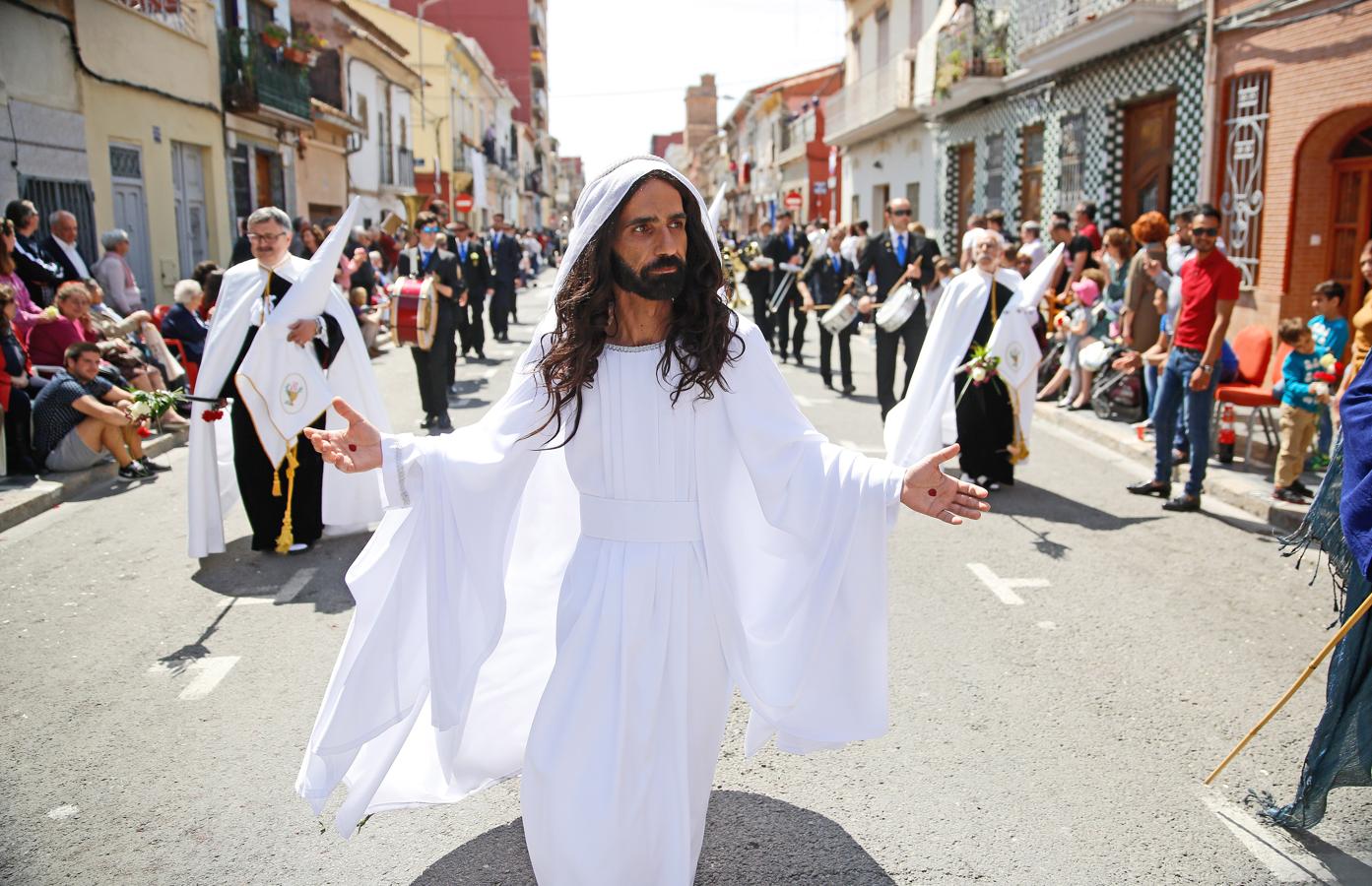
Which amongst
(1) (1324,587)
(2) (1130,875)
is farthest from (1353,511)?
(1) (1324,587)

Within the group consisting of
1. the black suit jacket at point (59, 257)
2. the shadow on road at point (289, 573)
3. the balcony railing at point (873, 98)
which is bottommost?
the shadow on road at point (289, 573)

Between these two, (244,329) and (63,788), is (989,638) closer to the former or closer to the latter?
(63,788)

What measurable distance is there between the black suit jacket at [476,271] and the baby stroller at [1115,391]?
8.60 m

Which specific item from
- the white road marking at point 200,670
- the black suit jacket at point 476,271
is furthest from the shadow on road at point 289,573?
the black suit jacket at point 476,271

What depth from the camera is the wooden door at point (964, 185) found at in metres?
26.0

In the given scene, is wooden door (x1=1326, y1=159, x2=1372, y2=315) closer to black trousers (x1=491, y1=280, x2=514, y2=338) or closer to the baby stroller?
the baby stroller

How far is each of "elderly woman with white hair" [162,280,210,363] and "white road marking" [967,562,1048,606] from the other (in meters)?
8.73

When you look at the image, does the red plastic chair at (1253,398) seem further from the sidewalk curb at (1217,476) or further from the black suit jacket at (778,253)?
the black suit jacket at (778,253)

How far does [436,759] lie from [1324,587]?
17.2ft

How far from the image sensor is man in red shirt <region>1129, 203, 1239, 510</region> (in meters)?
7.71

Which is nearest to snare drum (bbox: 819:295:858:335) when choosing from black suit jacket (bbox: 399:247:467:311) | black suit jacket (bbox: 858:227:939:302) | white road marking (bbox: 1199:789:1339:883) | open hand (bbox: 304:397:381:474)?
black suit jacket (bbox: 858:227:939:302)

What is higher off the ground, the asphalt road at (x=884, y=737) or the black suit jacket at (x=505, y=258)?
the black suit jacket at (x=505, y=258)

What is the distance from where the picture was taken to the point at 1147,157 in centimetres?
1702

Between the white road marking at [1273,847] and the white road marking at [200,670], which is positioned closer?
the white road marking at [1273,847]
